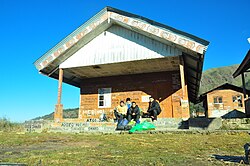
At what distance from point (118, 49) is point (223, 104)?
81.3 feet

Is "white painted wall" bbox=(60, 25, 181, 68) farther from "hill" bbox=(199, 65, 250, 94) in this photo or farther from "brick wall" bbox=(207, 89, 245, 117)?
"hill" bbox=(199, 65, 250, 94)

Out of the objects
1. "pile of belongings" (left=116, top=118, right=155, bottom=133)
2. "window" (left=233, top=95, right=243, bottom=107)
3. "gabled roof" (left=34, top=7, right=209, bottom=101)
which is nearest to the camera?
"pile of belongings" (left=116, top=118, right=155, bottom=133)

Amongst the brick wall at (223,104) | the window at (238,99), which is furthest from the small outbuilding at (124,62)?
the window at (238,99)

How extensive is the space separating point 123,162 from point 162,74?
12579mm

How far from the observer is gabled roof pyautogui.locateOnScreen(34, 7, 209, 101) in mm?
11227

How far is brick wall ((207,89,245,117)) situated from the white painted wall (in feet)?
75.2

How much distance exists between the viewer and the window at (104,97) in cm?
1631

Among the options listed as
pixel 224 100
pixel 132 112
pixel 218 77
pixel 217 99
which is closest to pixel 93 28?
pixel 132 112

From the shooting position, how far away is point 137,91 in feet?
51.2

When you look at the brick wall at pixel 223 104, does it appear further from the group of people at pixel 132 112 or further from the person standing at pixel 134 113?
the person standing at pixel 134 113

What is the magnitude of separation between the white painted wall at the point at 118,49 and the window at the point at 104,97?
3.42 meters

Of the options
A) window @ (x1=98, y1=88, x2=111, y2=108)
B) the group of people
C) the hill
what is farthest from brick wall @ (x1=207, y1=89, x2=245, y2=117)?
the hill

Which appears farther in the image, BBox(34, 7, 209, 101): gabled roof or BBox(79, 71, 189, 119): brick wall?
BBox(79, 71, 189, 119): brick wall

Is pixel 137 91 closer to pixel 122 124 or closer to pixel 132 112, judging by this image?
pixel 132 112
